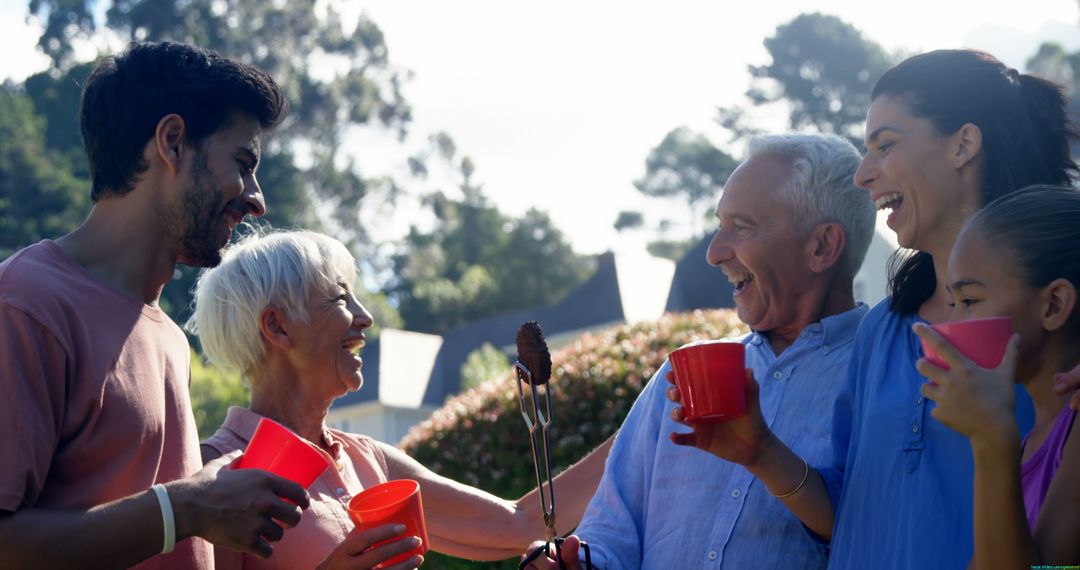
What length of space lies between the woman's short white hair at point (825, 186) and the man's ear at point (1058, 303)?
1.09 metres

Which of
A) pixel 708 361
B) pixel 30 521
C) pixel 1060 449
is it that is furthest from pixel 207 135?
pixel 1060 449

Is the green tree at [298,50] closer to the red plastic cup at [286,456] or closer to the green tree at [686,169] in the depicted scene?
the green tree at [686,169]

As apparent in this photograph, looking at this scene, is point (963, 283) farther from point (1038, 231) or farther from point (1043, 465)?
point (1043, 465)

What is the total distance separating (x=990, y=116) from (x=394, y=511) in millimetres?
1807

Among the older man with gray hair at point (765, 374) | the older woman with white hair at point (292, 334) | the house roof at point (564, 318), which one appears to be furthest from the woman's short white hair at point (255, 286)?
the house roof at point (564, 318)

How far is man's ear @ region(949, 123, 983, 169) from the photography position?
128 inches

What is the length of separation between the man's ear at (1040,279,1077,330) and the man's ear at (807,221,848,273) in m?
1.07

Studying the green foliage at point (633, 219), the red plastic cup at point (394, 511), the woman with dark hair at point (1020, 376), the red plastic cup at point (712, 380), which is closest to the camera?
the woman with dark hair at point (1020, 376)

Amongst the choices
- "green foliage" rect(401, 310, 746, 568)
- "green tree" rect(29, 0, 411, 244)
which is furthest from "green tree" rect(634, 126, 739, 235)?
"green foliage" rect(401, 310, 746, 568)

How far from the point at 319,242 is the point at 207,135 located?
83 cm

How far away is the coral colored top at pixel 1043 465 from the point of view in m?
2.60

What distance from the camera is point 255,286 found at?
4.00 meters

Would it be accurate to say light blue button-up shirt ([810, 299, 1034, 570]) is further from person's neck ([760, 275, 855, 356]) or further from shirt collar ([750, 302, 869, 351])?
person's neck ([760, 275, 855, 356])

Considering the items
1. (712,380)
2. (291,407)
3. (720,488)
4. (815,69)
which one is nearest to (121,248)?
(291,407)
